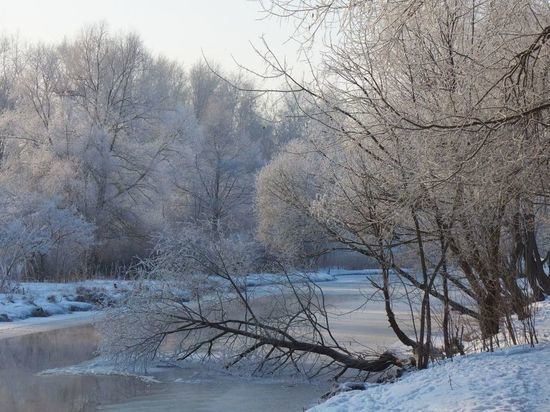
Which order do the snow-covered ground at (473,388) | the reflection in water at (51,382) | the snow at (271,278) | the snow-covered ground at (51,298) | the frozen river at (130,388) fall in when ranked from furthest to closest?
the snow-covered ground at (51,298) < the snow at (271,278) < the reflection in water at (51,382) < the frozen river at (130,388) < the snow-covered ground at (473,388)

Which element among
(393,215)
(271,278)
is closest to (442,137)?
(393,215)

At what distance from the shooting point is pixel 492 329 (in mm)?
10906

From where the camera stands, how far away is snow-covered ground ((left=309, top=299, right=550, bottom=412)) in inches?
272

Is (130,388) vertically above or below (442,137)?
below

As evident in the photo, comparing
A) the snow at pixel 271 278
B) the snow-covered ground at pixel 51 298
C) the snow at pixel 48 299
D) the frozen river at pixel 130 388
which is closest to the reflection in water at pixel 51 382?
the frozen river at pixel 130 388

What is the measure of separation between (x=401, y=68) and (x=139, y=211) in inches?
1119

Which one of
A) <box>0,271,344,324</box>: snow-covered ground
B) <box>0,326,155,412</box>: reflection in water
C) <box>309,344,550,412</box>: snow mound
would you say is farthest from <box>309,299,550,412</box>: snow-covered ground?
<box>0,271,344,324</box>: snow-covered ground

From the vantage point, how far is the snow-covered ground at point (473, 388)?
22.7 feet

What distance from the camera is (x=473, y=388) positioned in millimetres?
7566

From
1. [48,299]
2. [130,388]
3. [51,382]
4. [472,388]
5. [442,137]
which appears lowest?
[130,388]

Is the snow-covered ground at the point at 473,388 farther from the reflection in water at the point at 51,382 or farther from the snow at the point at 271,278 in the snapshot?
the reflection in water at the point at 51,382

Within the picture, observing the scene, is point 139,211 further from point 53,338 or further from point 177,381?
point 177,381

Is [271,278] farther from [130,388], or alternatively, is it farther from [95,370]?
[95,370]

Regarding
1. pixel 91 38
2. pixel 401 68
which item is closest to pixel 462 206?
pixel 401 68
